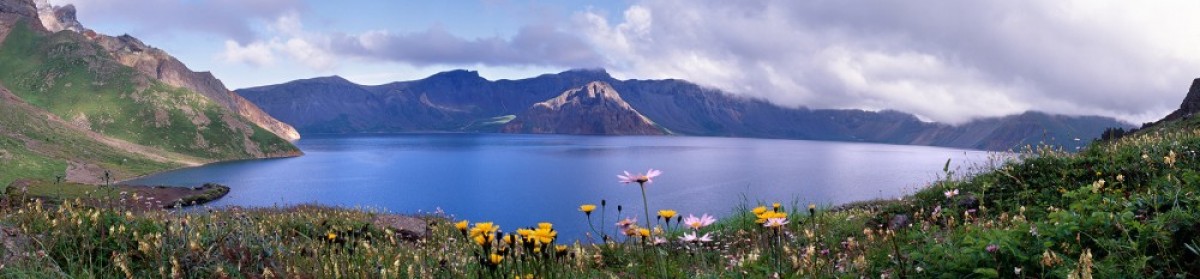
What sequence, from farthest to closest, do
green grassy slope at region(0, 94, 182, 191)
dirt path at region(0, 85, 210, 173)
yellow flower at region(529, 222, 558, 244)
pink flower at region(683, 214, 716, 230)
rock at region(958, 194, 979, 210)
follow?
dirt path at region(0, 85, 210, 173) → green grassy slope at region(0, 94, 182, 191) → rock at region(958, 194, 979, 210) → pink flower at region(683, 214, 716, 230) → yellow flower at region(529, 222, 558, 244)

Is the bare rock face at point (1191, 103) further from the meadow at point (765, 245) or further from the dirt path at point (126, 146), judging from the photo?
the dirt path at point (126, 146)

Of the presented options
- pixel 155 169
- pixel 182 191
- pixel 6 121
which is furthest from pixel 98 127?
pixel 182 191

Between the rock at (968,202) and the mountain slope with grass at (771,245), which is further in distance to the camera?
the rock at (968,202)

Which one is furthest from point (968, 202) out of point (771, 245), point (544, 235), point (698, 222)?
point (544, 235)

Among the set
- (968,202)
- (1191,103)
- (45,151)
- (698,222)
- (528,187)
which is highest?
(1191,103)

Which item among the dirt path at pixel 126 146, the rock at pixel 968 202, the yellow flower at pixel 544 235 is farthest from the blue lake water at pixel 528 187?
the yellow flower at pixel 544 235

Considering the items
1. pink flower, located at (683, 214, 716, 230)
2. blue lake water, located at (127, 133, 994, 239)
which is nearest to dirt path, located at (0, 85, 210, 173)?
blue lake water, located at (127, 133, 994, 239)

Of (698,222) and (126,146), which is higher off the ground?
(698,222)

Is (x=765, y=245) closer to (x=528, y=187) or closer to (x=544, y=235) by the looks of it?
(x=544, y=235)

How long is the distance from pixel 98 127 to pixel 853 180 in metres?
229

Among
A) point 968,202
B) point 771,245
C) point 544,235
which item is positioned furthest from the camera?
point 968,202

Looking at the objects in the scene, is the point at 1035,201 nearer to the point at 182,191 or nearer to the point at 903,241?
the point at 903,241

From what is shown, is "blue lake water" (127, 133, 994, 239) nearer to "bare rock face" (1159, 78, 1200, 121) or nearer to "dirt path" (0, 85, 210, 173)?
"bare rock face" (1159, 78, 1200, 121)

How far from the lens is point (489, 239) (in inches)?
148
